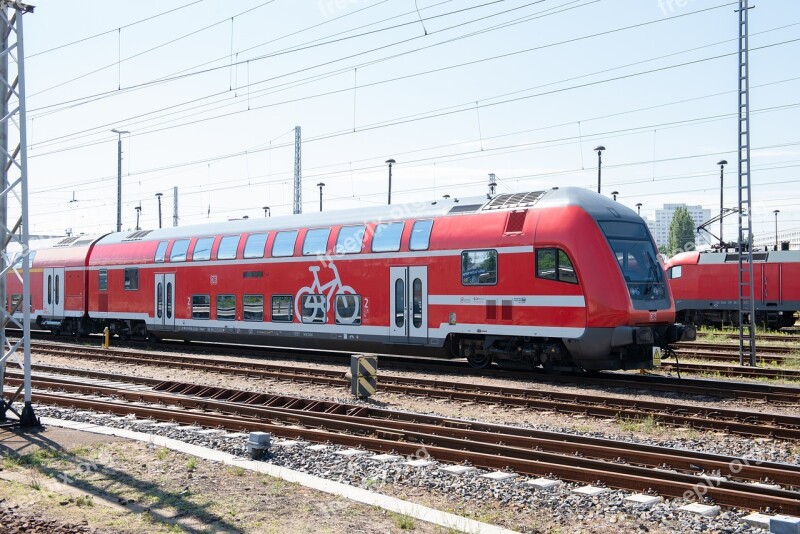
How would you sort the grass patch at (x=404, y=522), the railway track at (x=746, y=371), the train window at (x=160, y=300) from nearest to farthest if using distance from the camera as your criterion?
the grass patch at (x=404, y=522), the railway track at (x=746, y=371), the train window at (x=160, y=300)

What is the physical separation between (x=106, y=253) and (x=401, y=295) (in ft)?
45.9

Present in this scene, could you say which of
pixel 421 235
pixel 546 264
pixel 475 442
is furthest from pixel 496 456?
pixel 421 235

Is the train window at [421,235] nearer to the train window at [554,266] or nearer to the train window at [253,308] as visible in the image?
the train window at [554,266]

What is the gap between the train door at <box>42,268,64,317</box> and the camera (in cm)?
2934

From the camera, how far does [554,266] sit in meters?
15.4

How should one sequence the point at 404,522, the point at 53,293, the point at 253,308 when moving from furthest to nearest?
the point at 53,293, the point at 253,308, the point at 404,522

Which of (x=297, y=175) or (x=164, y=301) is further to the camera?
(x=297, y=175)

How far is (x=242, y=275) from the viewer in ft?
72.8

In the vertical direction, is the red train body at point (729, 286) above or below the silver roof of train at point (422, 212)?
below

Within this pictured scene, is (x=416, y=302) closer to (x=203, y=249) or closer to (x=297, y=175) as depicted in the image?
(x=203, y=249)

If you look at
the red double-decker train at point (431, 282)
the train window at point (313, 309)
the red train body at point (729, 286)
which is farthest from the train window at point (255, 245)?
the red train body at point (729, 286)

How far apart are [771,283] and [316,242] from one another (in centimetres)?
2073

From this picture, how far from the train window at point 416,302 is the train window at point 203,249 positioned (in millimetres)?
8018

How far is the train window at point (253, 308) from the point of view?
21.6 m
